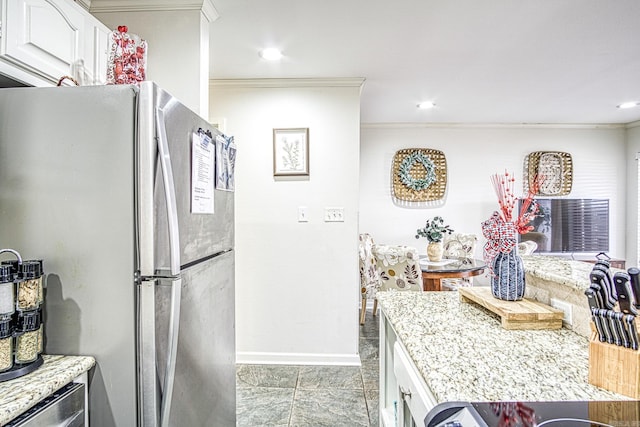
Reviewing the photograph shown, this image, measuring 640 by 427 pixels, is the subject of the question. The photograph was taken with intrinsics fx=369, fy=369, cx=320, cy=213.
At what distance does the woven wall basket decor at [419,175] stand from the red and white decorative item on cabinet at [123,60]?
12.4 feet

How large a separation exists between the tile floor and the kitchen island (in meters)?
0.89

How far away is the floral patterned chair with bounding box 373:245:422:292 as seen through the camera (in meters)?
3.13

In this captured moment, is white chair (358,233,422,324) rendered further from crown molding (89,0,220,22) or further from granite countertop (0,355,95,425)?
granite countertop (0,355,95,425)

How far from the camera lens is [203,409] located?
1510 mm

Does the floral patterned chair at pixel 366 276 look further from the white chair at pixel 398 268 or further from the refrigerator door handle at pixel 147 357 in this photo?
the refrigerator door handle at pixel 147 357

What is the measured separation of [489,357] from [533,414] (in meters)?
0.29

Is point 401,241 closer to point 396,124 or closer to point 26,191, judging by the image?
point 396,124

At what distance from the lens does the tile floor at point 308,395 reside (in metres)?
2.27

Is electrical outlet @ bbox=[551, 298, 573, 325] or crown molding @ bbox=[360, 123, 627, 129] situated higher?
crown molding @ bbox=[360, 123, 627, 129]

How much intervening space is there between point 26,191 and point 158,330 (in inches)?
23.8

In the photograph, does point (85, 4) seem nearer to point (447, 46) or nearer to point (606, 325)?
point (447, 46)

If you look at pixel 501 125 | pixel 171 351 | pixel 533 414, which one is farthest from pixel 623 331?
pixel 501 125

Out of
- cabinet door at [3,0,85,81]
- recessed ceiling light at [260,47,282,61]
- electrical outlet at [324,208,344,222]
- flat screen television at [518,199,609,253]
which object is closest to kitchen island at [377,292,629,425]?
electrical outlet at [324,208,344,222]

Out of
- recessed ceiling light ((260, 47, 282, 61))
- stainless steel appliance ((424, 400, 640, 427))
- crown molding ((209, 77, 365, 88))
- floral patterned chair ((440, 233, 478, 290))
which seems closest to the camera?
stainless steel appliance ((424, 400, 640, 427))
